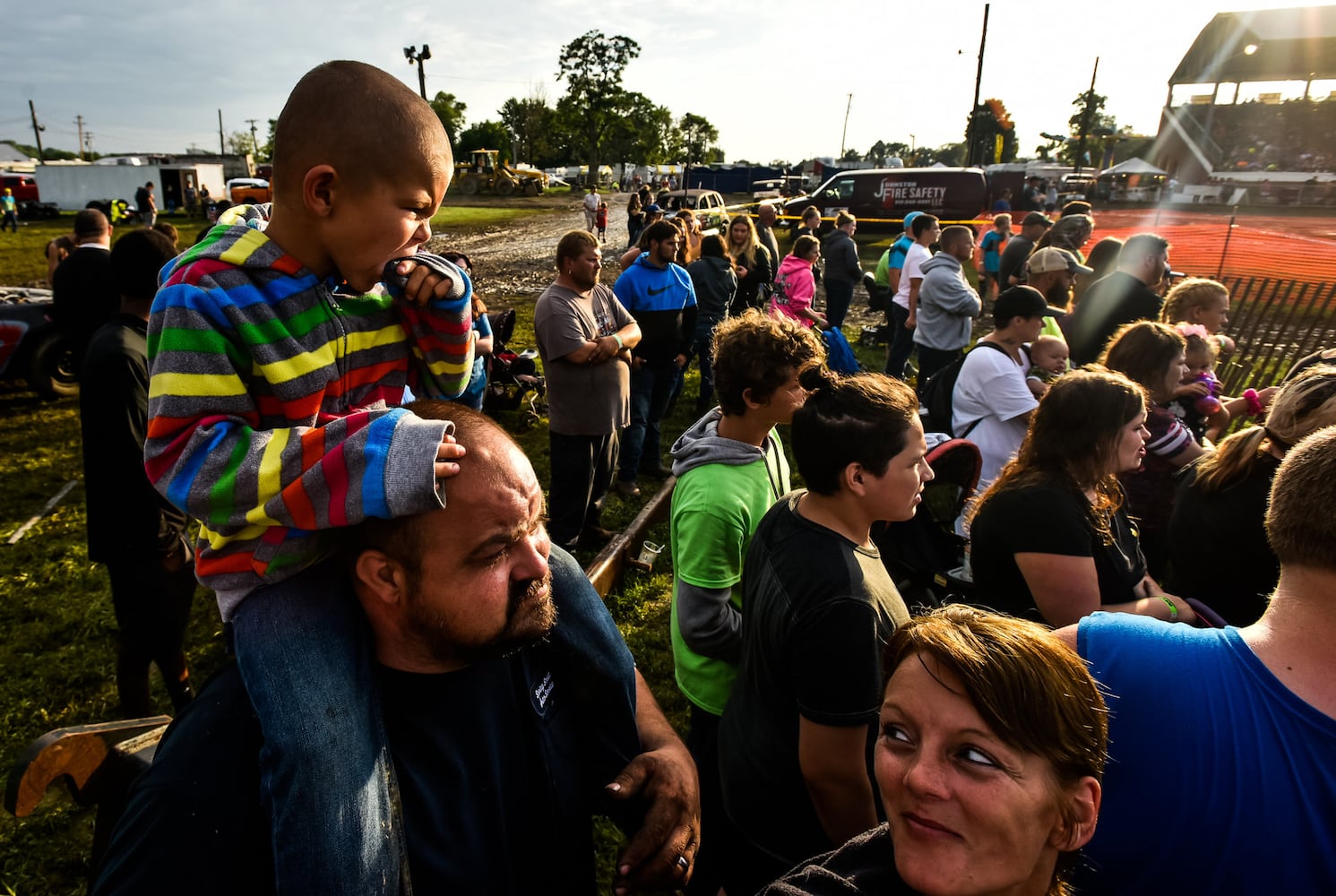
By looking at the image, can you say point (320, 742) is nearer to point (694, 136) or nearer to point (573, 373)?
point (573, 373)

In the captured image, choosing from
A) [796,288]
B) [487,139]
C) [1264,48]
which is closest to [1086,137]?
[1264,48]

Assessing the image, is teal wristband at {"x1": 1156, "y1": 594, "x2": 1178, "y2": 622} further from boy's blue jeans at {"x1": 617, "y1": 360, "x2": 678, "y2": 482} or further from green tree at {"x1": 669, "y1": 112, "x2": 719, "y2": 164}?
green tree at {"x1": 669, "y1": 112, "x2": 719, "y2": 164}

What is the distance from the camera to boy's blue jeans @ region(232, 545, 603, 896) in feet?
3.61

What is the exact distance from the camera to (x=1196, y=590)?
110 inches

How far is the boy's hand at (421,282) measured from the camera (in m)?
1.53

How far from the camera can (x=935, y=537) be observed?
3537 millimetres

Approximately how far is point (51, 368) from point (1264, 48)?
64.3 metres

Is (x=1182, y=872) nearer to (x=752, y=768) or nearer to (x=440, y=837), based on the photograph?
(x=752, y=768)

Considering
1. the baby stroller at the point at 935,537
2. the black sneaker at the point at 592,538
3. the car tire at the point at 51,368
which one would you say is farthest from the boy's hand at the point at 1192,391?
the car tire at the point at 51,368

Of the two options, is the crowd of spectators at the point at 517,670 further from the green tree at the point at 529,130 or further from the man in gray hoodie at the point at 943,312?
the green tree at the point at 529,130

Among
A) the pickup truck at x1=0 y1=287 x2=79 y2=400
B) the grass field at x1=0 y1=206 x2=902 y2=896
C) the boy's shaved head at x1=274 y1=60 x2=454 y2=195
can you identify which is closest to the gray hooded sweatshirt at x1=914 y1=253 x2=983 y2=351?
the grass field at x1=0 y1=206 x2=902 y2=896

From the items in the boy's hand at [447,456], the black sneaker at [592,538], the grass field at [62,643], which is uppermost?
the boy's hand at [447,456]

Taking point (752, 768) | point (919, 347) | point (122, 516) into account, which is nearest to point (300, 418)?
point (752, 768)

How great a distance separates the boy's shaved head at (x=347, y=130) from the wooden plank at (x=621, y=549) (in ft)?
10.5
